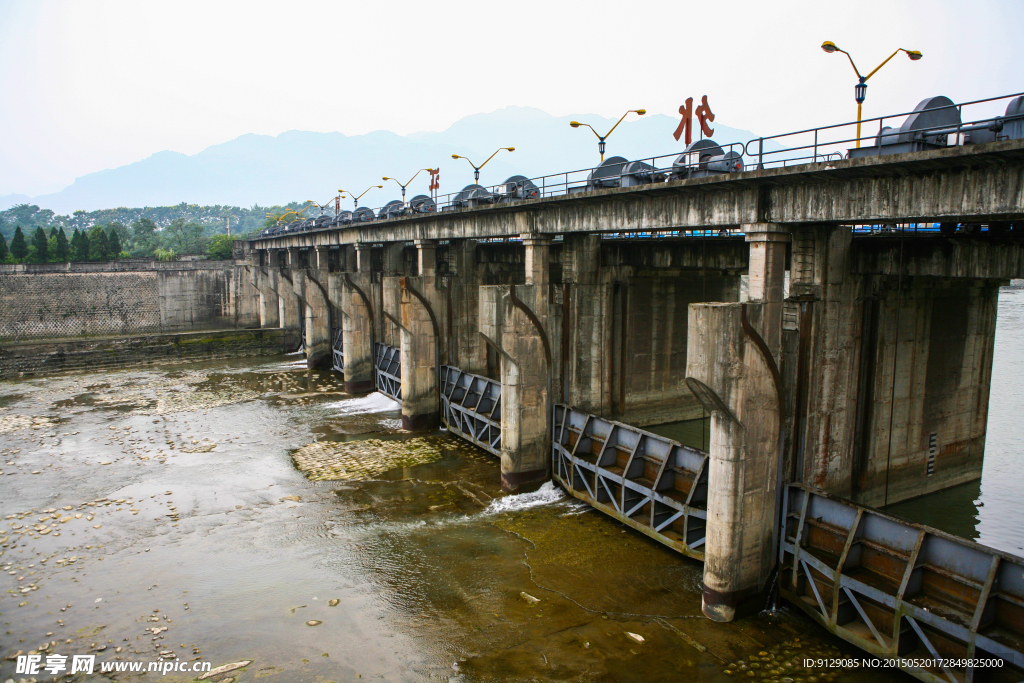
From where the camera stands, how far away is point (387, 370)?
42.5 m

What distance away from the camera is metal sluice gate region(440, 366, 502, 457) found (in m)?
30.0

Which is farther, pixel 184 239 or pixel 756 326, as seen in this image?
pixel 184 239

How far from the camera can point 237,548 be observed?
21125mm

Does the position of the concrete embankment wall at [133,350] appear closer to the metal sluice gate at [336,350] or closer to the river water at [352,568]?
the metal sluice gate at [336,350]

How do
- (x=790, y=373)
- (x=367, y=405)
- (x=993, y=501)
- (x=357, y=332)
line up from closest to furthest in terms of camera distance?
(x=790, y=373) → (x=993, y=501) → (x=367, y=405) → (x=357, y=332)

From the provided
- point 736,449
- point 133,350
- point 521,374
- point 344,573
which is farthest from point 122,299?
point 736,449

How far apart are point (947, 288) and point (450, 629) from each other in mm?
18938

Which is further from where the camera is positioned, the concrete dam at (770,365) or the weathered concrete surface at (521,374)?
the weathered concrete surface at (521,374)

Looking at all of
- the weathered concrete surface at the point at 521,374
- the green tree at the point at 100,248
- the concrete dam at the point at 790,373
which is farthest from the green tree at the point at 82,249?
the weathered concrete surface at the point at 521,374

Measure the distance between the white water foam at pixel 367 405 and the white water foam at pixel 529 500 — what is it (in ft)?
52.8

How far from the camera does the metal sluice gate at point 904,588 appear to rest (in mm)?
12734

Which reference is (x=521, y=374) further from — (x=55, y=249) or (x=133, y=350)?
(x=55, y=249)

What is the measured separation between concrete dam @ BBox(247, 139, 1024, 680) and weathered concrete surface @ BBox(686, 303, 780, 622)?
2.1 inches

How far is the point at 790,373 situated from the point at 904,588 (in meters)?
5.67
